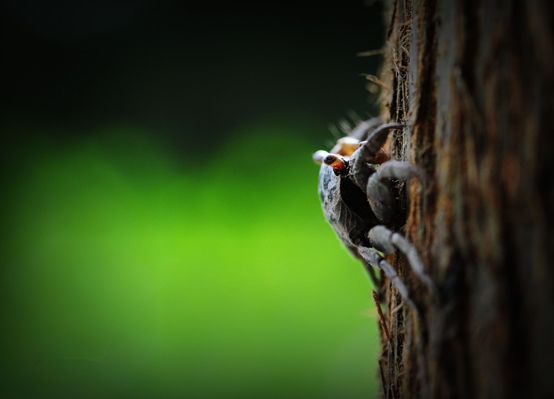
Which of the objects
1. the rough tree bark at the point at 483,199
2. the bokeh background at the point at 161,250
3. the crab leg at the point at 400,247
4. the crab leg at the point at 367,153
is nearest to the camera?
the rough tree bark at the point at 483,199

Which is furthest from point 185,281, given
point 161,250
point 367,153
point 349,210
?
point 367,153

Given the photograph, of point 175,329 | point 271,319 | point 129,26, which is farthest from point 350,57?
point 175,329

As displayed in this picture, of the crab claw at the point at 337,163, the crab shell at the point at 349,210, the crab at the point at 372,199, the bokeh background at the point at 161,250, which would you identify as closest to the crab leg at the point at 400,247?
the crab at the point at 372,199

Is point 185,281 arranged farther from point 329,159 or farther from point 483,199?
point 483,199

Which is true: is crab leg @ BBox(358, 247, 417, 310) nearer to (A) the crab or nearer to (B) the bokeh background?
(A) the crab

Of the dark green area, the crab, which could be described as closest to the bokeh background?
the dark green area

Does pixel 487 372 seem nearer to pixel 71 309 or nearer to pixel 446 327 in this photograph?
pixel 446 327

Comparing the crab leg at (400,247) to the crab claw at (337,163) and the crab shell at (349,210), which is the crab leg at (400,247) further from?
the crab claw at (337,163)
